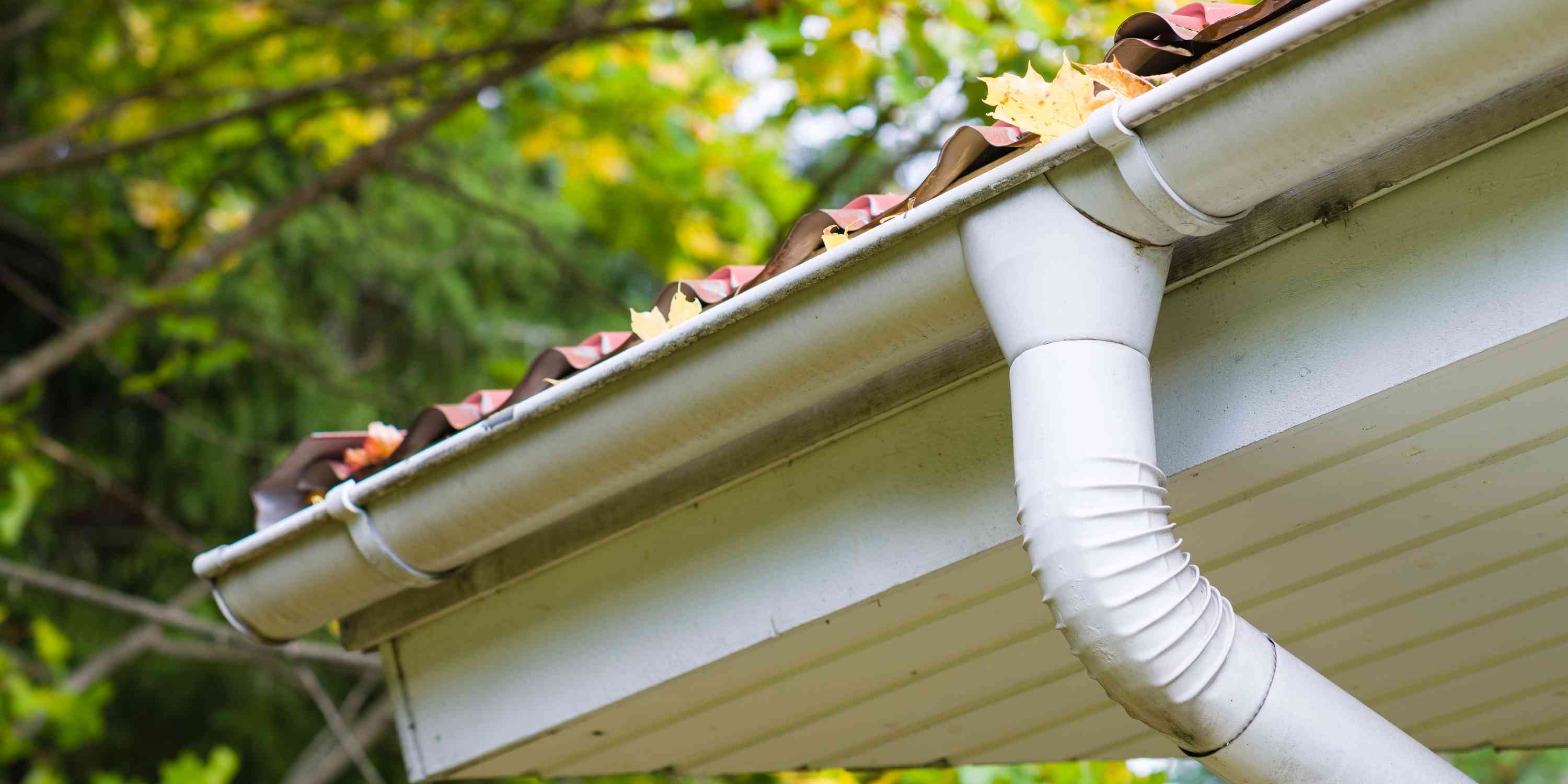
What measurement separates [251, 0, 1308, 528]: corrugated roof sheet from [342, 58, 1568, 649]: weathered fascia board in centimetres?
9

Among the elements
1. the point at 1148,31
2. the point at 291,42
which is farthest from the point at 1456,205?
the point at 291,42

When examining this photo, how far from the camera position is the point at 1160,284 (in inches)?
56.9

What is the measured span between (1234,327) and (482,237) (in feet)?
20.6

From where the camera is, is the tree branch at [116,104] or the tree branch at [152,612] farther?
the tree branch at [116,104]

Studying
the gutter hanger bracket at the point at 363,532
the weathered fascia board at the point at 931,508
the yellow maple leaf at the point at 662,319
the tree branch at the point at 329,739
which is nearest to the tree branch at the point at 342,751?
the tree branch at the point at 329,739

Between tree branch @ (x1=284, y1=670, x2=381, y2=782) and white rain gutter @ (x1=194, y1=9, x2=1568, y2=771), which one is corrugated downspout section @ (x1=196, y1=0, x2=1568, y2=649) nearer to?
white rain gutter @ (x1=194, y1=9, x2=1568, y2=771)

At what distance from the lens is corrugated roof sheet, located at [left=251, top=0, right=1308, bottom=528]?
143 cm

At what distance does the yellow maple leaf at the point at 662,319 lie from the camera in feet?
5.62

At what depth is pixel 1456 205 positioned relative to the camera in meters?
1.38

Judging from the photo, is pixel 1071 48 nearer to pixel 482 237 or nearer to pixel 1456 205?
→ pixel 1456 205

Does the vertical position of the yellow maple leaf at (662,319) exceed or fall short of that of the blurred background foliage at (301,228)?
it falls short

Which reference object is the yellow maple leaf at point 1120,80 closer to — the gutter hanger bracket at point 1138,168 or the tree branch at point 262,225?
the gutter hanger bracket at point 1138,168

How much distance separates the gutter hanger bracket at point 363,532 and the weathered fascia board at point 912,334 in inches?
6.6

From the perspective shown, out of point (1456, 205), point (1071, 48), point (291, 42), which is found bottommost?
point (1456, 205)
